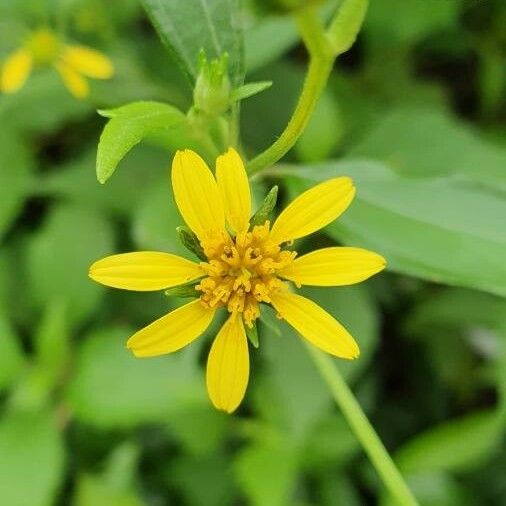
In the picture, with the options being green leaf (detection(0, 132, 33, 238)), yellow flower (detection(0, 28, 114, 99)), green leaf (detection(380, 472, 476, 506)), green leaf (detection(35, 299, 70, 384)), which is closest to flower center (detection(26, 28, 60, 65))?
yellow flower (detection(0, 28, 114, 99))

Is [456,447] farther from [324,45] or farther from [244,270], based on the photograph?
[324,45]

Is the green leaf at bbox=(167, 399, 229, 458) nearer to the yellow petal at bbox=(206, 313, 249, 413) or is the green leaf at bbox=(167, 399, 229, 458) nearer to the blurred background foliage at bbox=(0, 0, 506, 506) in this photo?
the blurred background foliage at bbox=(0, 0, 506, 506)

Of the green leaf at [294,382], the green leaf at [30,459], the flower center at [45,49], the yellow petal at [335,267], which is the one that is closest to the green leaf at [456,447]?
the green leaf at [294,382]

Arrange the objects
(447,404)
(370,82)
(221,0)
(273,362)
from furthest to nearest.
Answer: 1. (370,82)
2. (447,404)
3. (273,362)
4. (221,0)

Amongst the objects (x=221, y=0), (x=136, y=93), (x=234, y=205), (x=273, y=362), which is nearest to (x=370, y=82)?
(x=136, y=93)

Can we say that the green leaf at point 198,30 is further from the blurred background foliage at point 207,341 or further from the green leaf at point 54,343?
the green leaf at point 54,343

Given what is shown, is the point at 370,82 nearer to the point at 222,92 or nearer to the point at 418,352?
the point at 418,352
